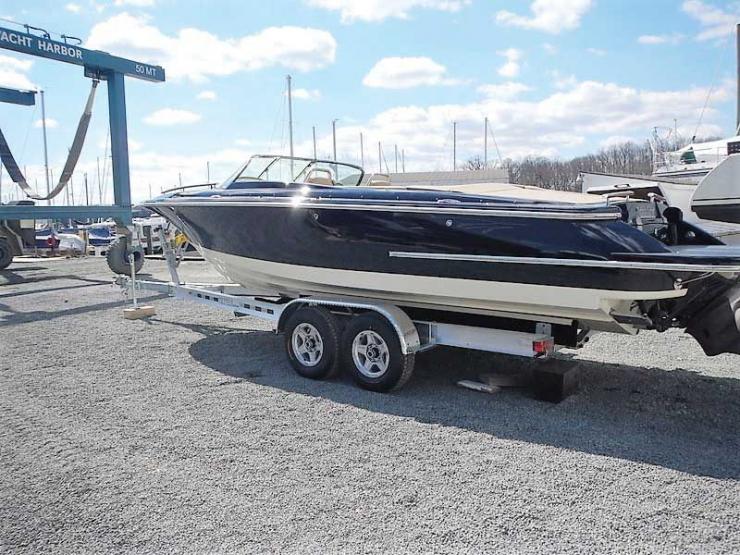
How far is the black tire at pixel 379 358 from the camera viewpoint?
483 centimetres

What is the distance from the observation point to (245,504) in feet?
10.3

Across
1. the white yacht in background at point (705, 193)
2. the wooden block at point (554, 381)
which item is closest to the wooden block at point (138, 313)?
the wooden block at point (554, 381)

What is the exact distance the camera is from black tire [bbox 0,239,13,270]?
14.2 metres

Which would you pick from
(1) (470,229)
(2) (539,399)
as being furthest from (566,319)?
(1) (470,229)

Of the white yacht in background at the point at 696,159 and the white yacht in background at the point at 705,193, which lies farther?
the white yacht in background at the point at 696,159

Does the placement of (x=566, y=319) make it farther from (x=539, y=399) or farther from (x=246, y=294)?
(x=246, y=294)

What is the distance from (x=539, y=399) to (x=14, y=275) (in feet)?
42.7

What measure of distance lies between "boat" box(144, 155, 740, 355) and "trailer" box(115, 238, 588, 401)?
164 mm

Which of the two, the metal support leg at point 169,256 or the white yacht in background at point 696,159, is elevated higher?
the white yacht in background at point 696,159

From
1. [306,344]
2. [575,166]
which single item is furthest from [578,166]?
[306,344]

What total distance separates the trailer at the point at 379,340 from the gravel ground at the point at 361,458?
0.50 ft

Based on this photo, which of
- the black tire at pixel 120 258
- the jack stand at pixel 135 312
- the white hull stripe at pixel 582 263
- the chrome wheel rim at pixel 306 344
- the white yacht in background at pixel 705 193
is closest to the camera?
the white hull stripe at pixel 582 263

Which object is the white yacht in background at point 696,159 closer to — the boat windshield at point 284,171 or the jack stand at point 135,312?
the boat windshield at point 284,171

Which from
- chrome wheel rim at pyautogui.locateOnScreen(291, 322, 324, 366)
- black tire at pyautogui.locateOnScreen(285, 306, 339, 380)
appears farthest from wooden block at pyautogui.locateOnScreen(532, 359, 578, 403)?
chrome wheel rim at pyautogui.locateOnScreen(291, 322, 324, 366)
